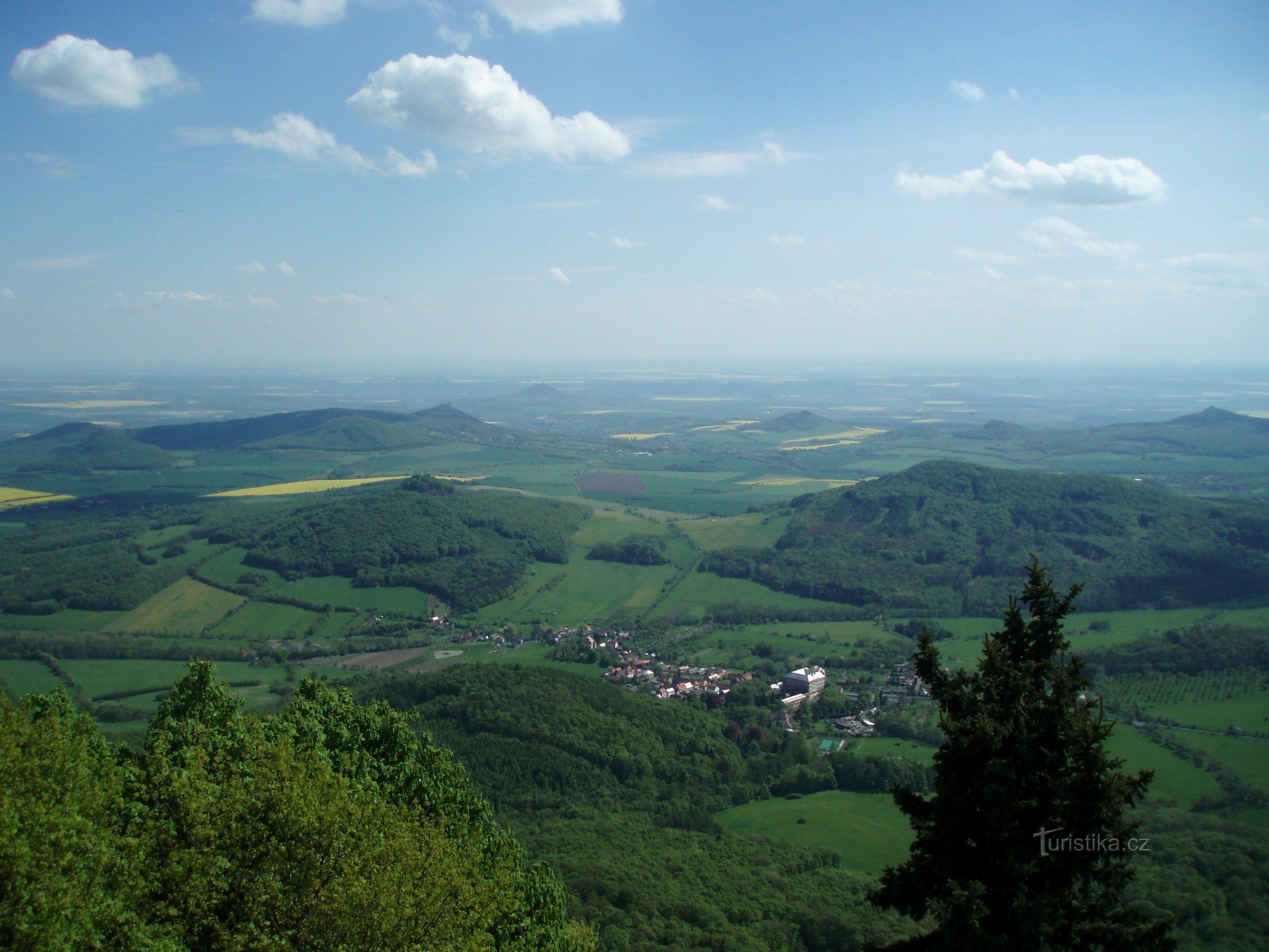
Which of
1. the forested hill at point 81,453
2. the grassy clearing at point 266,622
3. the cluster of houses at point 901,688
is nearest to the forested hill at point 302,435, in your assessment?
the forested hill at point 81,453

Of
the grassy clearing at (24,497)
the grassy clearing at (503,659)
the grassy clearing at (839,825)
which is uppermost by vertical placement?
the grassy clearing at (24,497)

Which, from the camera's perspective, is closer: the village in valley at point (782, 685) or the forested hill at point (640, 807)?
the forested hill at point (640, 807)

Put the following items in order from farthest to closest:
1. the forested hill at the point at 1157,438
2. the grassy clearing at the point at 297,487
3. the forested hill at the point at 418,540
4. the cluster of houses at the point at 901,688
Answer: the forested hill at the point at 1157,438 < the grassy clearing at the point at 297,487 < the forested hill at the point at 418,540 < the cluster of houses at the point at 901,688

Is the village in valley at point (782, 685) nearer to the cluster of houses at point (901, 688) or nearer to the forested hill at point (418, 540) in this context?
the cluster of houses at point (901, 688)

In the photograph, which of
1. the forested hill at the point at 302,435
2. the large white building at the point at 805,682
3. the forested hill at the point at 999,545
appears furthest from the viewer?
the forested hill at the point at 302,435

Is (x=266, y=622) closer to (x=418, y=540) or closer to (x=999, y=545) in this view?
(x=418, y=540)

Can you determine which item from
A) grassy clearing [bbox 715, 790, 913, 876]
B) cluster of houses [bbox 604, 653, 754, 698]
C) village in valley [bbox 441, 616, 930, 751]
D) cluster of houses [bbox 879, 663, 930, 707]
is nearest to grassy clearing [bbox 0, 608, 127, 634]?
village in valley [bbox 441, 616, 930, 751]

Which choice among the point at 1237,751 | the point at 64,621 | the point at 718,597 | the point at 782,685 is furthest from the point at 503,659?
the point at 1237,751
